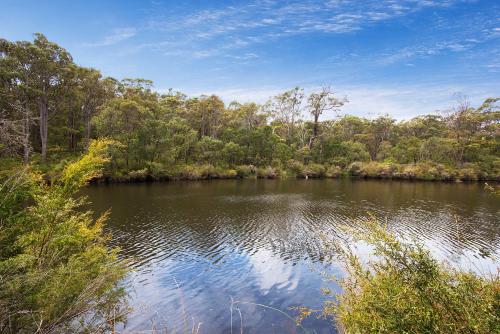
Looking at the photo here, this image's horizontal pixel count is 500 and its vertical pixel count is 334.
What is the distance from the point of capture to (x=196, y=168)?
55.4m

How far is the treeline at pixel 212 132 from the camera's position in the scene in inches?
1638

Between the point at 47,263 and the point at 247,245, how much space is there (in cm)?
1256

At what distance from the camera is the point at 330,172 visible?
67.9 m

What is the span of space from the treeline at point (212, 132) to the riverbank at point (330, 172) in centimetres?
22

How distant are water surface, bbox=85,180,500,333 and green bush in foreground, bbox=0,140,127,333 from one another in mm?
2109

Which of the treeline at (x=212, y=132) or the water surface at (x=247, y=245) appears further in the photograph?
the treeline at (x=212, y=132)

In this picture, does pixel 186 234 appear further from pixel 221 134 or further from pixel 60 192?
pixel 221 134

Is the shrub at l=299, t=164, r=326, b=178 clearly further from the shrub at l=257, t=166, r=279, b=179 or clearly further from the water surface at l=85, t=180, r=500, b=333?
the water surface at l=85, t=180, r=500, b=333

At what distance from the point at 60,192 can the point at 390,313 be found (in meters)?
9.03

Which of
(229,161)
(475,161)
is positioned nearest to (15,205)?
(229,161)

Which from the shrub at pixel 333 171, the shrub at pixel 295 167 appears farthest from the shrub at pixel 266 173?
the shrub at pixel 333 171

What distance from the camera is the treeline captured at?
1638 inches

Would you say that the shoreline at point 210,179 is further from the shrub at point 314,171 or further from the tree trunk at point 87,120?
the tree trunk at point 87,120

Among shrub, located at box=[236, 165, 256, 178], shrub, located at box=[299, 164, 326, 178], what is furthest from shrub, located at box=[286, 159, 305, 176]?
shrub, located at box=[236, 165, 256, 178]
